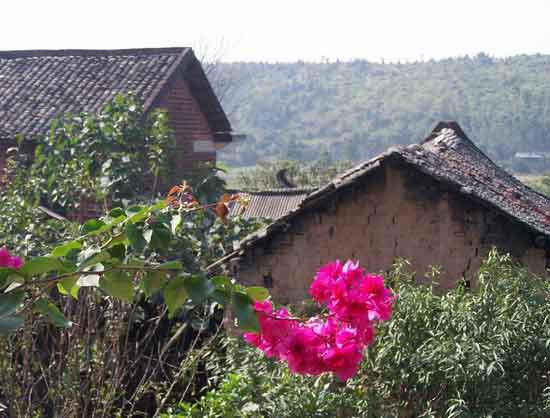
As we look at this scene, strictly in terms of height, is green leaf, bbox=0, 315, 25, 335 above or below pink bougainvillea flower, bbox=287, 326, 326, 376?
above

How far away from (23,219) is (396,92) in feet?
256

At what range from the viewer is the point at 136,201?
1059 centimetres

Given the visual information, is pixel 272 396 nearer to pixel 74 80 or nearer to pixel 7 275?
pixel 7 275

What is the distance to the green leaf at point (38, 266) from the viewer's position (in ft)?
8.90

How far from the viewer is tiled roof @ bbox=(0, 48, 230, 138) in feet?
54.7

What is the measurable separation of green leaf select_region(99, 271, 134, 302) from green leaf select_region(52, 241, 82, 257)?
0.15 m

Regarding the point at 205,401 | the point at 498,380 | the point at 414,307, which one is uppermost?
the point at 414,307

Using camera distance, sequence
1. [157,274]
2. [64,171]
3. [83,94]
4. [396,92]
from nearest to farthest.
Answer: [157,274], [64,171], [83,94], [396,92]

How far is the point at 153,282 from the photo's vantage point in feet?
9.58

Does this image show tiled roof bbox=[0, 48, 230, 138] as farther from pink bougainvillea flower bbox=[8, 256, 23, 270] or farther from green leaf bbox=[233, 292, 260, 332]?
green leaf bbox=[233, 292, 260, 332]

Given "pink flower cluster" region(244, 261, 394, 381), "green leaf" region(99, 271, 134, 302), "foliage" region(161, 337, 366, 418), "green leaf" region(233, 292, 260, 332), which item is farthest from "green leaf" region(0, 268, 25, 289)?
"foliage" region(161, 337, 366, 418)

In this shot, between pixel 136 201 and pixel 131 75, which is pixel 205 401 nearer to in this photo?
pixel 136 201

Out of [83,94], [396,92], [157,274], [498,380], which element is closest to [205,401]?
[498,380]

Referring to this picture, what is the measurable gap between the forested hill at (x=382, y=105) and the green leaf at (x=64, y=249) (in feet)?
189
